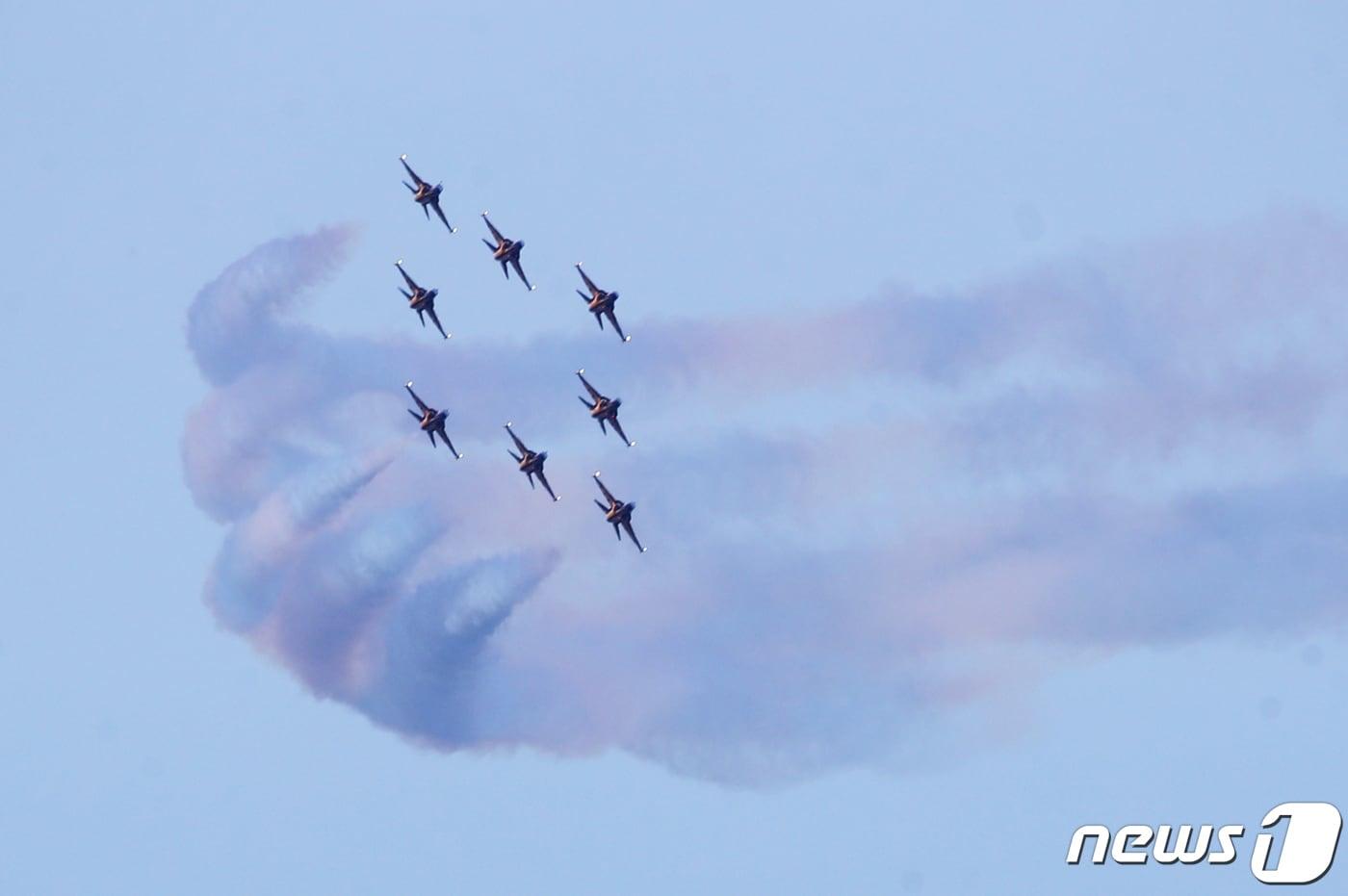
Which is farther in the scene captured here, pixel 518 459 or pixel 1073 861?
pixel 518 459

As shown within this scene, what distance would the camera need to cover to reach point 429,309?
326 ft

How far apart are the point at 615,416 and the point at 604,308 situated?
4436 mm

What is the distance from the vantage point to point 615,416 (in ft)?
315

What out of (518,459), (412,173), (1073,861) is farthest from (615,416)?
(1073,861)

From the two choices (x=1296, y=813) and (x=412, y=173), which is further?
(x=412, y=173)

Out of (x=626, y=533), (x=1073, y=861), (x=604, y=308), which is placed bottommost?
(x=1073, y=861)

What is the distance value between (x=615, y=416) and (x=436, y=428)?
24.3 feet

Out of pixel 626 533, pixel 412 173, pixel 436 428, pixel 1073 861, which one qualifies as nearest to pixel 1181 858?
pixel 1073 861

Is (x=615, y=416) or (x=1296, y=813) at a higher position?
(x=615, y=416)

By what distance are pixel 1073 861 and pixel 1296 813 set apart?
729cm

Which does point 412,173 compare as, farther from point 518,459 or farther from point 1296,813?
point 1296,813

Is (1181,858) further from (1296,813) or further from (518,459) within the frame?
(518,459)

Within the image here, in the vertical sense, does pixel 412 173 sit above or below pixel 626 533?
above

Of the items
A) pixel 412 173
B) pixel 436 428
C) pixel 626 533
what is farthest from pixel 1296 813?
pixel 412 173
